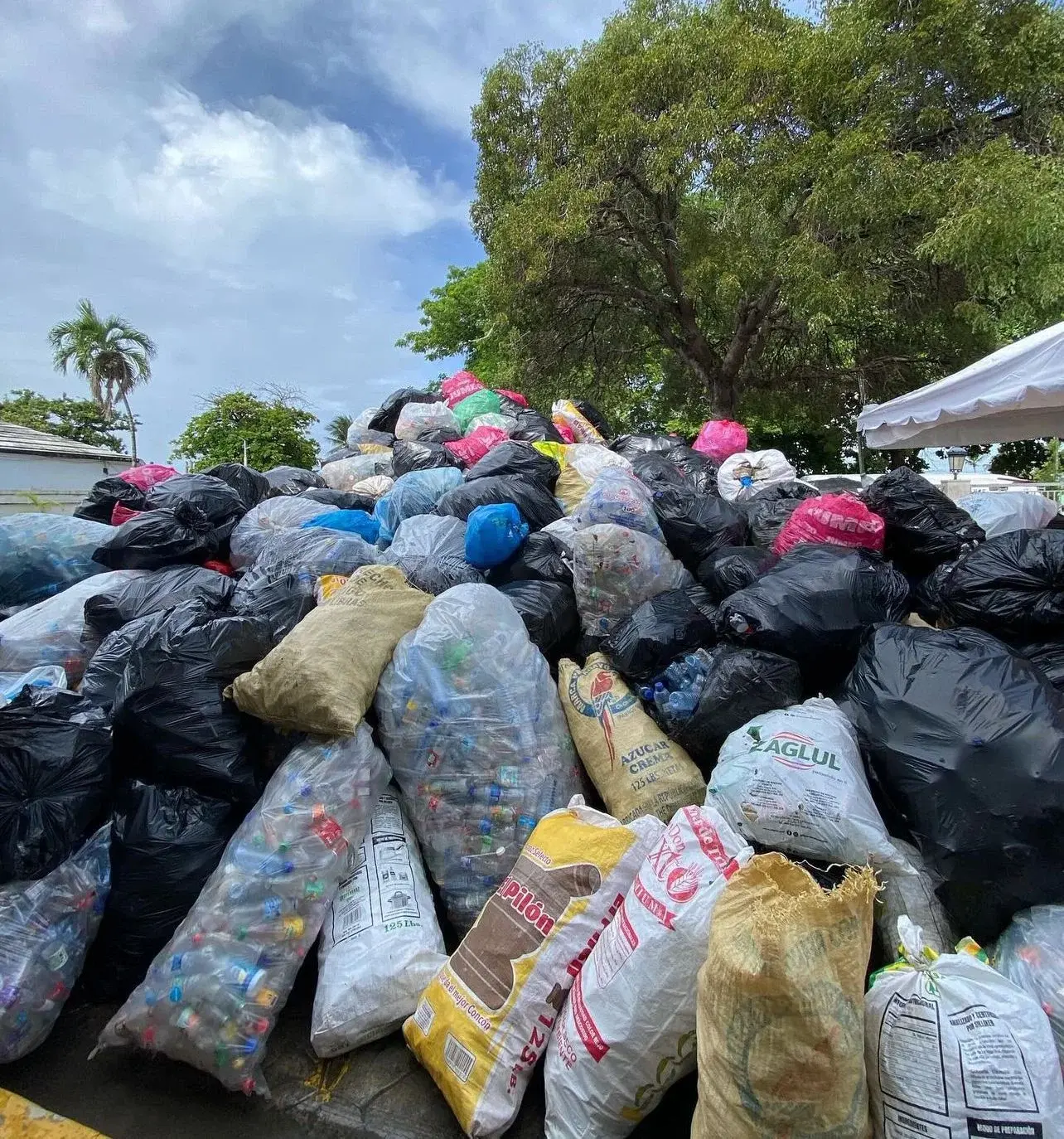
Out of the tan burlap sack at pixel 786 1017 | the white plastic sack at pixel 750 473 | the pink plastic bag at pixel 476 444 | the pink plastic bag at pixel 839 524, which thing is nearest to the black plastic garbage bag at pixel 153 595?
the pink plastic bag at pixel 476 444

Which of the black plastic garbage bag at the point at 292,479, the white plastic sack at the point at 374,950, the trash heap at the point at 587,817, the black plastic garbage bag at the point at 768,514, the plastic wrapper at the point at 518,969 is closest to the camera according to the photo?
the trash heap at the point at 587,817

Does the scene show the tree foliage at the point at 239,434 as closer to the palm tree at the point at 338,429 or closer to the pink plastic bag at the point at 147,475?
the palm tree at the point at 338,429

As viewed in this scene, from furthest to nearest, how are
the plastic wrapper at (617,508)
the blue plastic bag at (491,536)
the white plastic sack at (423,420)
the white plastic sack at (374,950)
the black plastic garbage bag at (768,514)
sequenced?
the white plastic sack at (423,420)
the black plastic garbage bag at (768,514)
the plastic wrapper at (617,508)
the blue plastic bag at (491,536)
the white plastic sack at (374,950)

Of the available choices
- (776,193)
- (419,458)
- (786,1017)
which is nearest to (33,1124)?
(786,1017)

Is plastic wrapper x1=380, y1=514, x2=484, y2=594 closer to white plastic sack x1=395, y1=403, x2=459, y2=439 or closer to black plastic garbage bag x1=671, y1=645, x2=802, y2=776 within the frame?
black plastic garbage bag x1=671, y1=645, x2=802, y2=776

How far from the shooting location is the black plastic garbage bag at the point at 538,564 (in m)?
2.76

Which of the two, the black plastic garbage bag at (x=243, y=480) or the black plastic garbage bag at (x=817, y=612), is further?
the black plastic garbage bag at (x=243, y=480)

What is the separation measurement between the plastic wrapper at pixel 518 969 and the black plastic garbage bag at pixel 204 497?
246cm

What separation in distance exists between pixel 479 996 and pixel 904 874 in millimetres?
973

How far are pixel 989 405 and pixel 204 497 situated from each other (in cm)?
402

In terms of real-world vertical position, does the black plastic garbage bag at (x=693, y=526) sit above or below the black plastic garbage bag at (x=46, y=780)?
above

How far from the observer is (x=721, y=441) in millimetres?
4855

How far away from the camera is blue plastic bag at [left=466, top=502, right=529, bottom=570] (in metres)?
2.74

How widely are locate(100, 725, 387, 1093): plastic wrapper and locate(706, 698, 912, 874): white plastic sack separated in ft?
3.22
